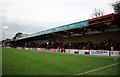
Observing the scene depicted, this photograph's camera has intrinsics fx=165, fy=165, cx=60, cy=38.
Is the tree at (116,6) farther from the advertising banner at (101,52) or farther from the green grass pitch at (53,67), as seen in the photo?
the green grass pitch at (53,67)

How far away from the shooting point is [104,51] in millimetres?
22734

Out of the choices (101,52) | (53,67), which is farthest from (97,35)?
(53,67)

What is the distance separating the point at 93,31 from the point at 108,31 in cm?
361

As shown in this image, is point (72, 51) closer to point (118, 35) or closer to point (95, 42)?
point (95, 42)

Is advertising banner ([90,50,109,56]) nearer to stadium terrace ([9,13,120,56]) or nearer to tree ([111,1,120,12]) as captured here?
stadium terrace ([9,13,120,56])

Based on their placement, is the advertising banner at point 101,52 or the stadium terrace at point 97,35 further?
the advertising banner at point 101,52

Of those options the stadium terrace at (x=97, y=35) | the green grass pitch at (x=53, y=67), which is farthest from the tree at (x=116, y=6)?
the green grass pitch at (x=53, y=67)

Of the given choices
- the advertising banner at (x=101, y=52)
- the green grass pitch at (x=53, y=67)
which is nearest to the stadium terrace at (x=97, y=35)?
the advertising banner at (x=101, y=52)

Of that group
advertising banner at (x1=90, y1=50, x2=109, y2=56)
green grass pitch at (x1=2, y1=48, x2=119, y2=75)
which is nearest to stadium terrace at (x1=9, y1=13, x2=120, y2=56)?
advertising banner at (x1=90, y1=50, x2=109, y2=56)

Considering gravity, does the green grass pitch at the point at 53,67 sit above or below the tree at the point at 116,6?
below

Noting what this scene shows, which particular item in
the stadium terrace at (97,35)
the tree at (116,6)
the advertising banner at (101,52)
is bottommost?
the advertising banner at (101,52)

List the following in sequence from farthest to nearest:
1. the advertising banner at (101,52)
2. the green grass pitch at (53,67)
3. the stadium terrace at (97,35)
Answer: the advertising banner at (101,52) → the stadium terrace at (97,35) → the green grass pitch at (53,67)

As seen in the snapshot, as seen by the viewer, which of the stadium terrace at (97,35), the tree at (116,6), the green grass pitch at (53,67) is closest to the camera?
the green grass pitch at (53,67)

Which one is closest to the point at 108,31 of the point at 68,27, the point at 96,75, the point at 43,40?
the point at 68,27
